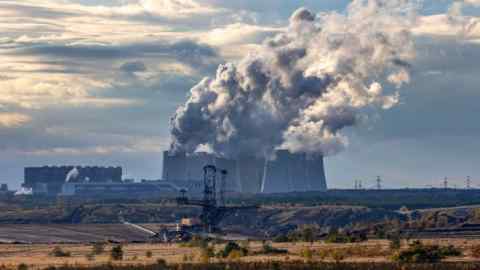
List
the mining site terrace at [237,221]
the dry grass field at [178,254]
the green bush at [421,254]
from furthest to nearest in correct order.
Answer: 1. the mining site terrace at [237,221]
2. the dry grass field at [178,254]
3. the green bush at [421,254]

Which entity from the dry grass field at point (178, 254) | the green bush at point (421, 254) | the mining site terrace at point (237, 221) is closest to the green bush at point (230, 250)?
the dry grass field at point (178, 254)

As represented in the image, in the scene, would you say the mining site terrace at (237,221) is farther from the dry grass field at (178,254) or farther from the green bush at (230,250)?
the green bush at (230,250)

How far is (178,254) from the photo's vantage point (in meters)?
86.6

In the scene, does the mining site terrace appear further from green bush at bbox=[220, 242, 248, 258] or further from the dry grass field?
green bush at bbox=[220, 242, 248, 258]

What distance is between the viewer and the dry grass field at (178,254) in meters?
77.4

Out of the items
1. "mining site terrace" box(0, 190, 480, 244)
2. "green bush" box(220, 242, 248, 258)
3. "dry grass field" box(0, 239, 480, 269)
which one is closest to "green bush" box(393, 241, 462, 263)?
"dry grass field" box(0, 239, 480, 269)

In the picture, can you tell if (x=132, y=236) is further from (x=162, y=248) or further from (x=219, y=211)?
(x=162, y=248)

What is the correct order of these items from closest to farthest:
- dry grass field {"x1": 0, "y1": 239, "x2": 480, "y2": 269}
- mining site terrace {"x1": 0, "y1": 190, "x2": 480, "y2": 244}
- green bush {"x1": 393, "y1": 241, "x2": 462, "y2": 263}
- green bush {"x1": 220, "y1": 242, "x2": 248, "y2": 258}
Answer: green bush {"x1": 393, "y1": 241, "x2": 462, "y2": 263} → dry grass field {"x1": 0, "y1": 239, "x2": 480, "y2": 269} → green bush {"x1": 220, "y1": 242, "x2": 248, "y2": 258} → mining site terrace {"x1": 0, "y1": 190, "x2": 480, "y2": 244}

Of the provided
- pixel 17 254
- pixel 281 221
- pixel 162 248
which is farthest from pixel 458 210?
pixel 17 254

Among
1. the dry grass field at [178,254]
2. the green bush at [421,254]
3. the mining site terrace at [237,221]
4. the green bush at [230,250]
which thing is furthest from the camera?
the mining site terrace at [237,221]

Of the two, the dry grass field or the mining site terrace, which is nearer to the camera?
the dry grass field

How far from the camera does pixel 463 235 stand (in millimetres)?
108000

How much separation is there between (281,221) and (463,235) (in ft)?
181

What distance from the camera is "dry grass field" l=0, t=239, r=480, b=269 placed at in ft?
254
